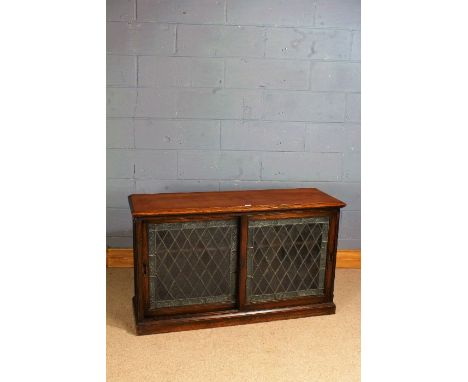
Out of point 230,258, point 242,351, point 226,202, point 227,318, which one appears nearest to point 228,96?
point 226,202

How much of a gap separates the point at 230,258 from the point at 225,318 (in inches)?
12.2

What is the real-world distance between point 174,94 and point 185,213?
94 cm

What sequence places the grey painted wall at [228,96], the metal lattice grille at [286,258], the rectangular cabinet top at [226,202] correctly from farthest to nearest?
the grey painted wall at [228,96] → the metal lattice grille at [286,258] → the rectangular cabinet top at [226,202]

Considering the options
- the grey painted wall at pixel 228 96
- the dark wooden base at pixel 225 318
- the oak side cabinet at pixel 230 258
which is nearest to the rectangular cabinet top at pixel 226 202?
the oak side cabinet at pixel 230 258

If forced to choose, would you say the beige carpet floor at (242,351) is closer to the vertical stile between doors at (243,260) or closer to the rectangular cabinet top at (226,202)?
the vertical stile between doors at (243,260)

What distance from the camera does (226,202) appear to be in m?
3.02

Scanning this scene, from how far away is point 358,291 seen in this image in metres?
3.47

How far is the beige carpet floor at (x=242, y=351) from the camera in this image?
249 cm

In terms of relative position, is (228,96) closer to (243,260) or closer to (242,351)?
(243,260)

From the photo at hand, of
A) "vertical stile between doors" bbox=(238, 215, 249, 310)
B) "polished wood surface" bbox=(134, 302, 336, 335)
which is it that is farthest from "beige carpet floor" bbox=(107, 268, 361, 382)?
"vertical stile between doors" bbox=(238, 215, 249, 310)

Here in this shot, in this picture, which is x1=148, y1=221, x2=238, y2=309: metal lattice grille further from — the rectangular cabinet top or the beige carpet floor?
the beige carpet floor

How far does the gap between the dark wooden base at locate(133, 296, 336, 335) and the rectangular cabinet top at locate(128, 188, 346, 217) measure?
55 centimetres
